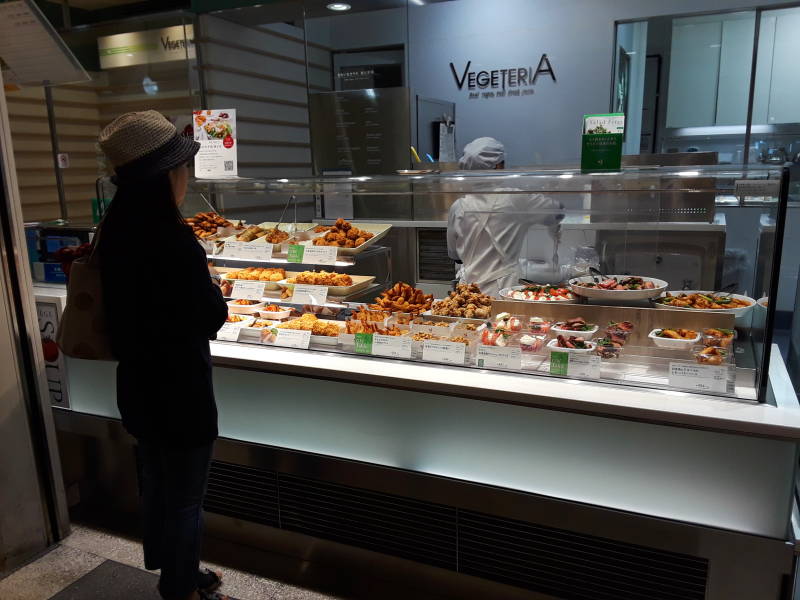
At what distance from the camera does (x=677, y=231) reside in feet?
8.54

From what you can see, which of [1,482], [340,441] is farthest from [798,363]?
[1,482]

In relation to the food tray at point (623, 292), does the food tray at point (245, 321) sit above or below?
below

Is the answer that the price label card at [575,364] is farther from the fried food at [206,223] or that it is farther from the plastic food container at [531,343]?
the fried food at [206,223]

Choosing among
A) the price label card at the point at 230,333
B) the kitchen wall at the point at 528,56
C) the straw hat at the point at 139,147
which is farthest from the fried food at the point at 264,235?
the kitchen wall at the point at 528,56

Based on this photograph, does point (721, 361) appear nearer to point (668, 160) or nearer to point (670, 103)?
point (668, 160)

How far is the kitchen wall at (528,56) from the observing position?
6215 mm

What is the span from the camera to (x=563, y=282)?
2.85 meters

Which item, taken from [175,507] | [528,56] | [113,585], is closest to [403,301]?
[175,507]

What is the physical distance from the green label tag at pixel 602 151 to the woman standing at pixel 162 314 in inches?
54.8

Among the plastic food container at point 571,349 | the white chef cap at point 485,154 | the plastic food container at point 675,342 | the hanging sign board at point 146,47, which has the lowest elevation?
the plastic food container at point 571,349

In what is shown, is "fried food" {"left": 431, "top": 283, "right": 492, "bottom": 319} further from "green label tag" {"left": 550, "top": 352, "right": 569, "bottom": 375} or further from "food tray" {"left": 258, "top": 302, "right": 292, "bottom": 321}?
"food tray" {"left": 258, "top": 302, "right": 292, "bottom": 321}

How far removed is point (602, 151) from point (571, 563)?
4.99 ft

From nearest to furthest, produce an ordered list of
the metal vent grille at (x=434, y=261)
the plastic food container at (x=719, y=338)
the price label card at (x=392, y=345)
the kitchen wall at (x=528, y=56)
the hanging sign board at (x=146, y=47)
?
1. the plastic food container at (x=719, y=338)
2. the price label card at (x=392, y=345)
3. the metal vent grille at (x=434, y=261)
4. the hanging sign board at (x=146, y=47)
5. the kitchen wall at (x=528, y=56)

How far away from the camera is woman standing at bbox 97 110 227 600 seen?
76.9 inches
